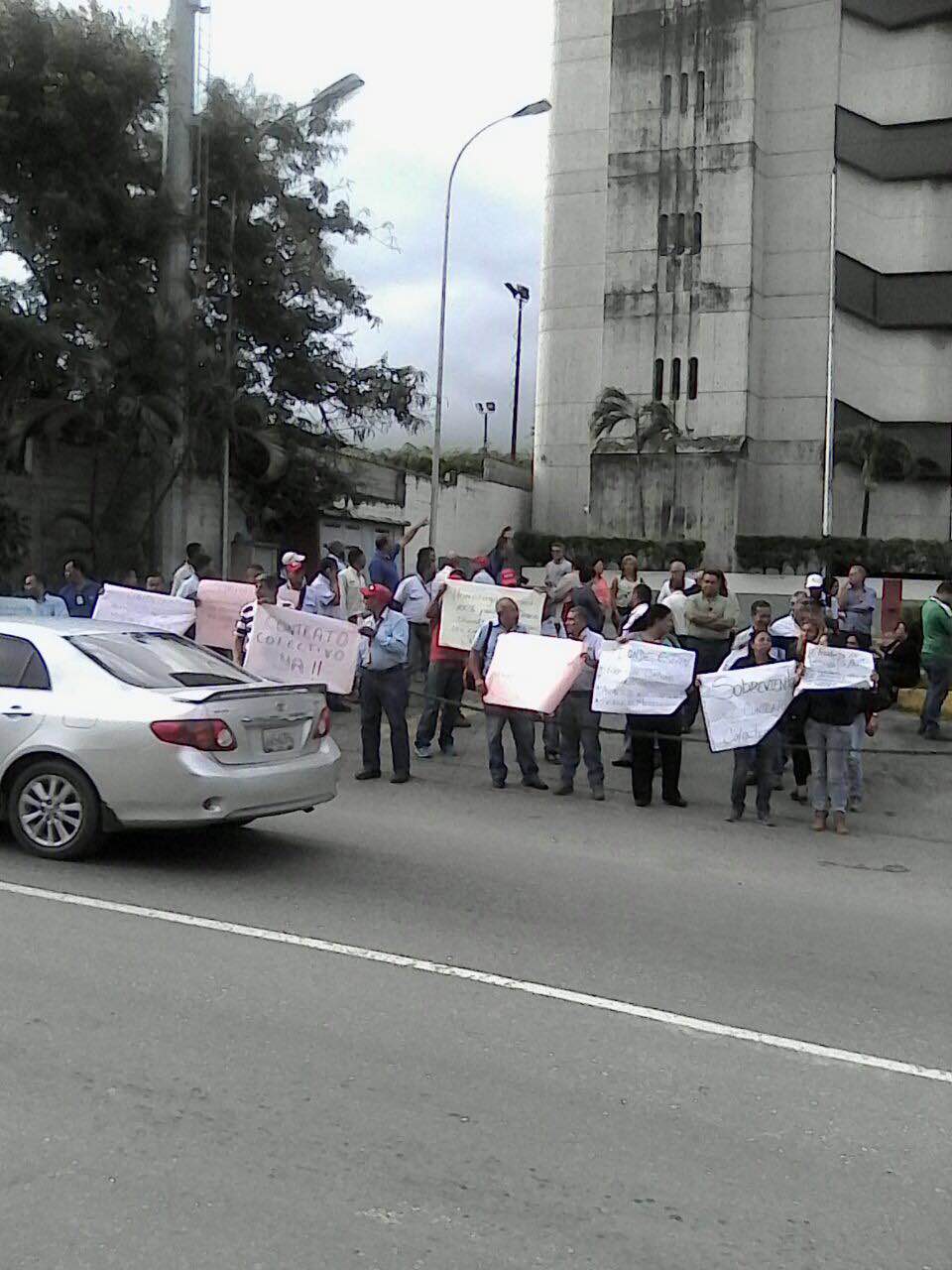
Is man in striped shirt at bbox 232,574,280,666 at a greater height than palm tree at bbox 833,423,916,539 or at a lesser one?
lesser

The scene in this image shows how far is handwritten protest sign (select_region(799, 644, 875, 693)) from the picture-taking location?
11695mm

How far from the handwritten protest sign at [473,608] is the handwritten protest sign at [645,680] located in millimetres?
2051

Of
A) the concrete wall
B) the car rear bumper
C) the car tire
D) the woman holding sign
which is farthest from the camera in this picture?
the concrete wall

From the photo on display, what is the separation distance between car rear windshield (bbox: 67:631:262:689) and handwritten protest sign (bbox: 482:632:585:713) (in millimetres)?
3806

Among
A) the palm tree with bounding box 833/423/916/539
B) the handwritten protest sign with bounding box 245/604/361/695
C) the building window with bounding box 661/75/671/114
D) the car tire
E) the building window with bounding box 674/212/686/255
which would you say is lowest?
the car tire

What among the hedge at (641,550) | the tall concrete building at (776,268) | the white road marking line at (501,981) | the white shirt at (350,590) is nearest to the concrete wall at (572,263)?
the tall concrete building at (776,268)

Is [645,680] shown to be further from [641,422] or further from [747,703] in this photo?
[641,422]

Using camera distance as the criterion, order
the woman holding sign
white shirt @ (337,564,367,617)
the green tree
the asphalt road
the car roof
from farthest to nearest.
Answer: the green tree → white shirt @ (337,564,367,617) → the woman holding sign → the car roof → the asphalt road

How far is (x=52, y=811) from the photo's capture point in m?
8.88

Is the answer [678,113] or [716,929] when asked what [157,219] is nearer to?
[716,929]

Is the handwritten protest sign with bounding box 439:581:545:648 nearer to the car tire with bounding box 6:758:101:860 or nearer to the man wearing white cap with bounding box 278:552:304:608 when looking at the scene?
the man wearing white cap with bounding box 278:552:304:608

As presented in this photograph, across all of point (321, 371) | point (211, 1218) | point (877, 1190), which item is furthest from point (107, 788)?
point (321, 371)

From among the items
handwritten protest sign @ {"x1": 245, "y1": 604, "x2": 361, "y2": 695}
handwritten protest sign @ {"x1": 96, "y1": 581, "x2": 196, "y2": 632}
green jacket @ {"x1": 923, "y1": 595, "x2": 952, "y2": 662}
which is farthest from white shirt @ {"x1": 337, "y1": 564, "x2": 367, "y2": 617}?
green jacket @ {"x1": 923, "y1": 595, "x2": 952, "y2": 662}

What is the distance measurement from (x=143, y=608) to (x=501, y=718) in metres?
4.87
